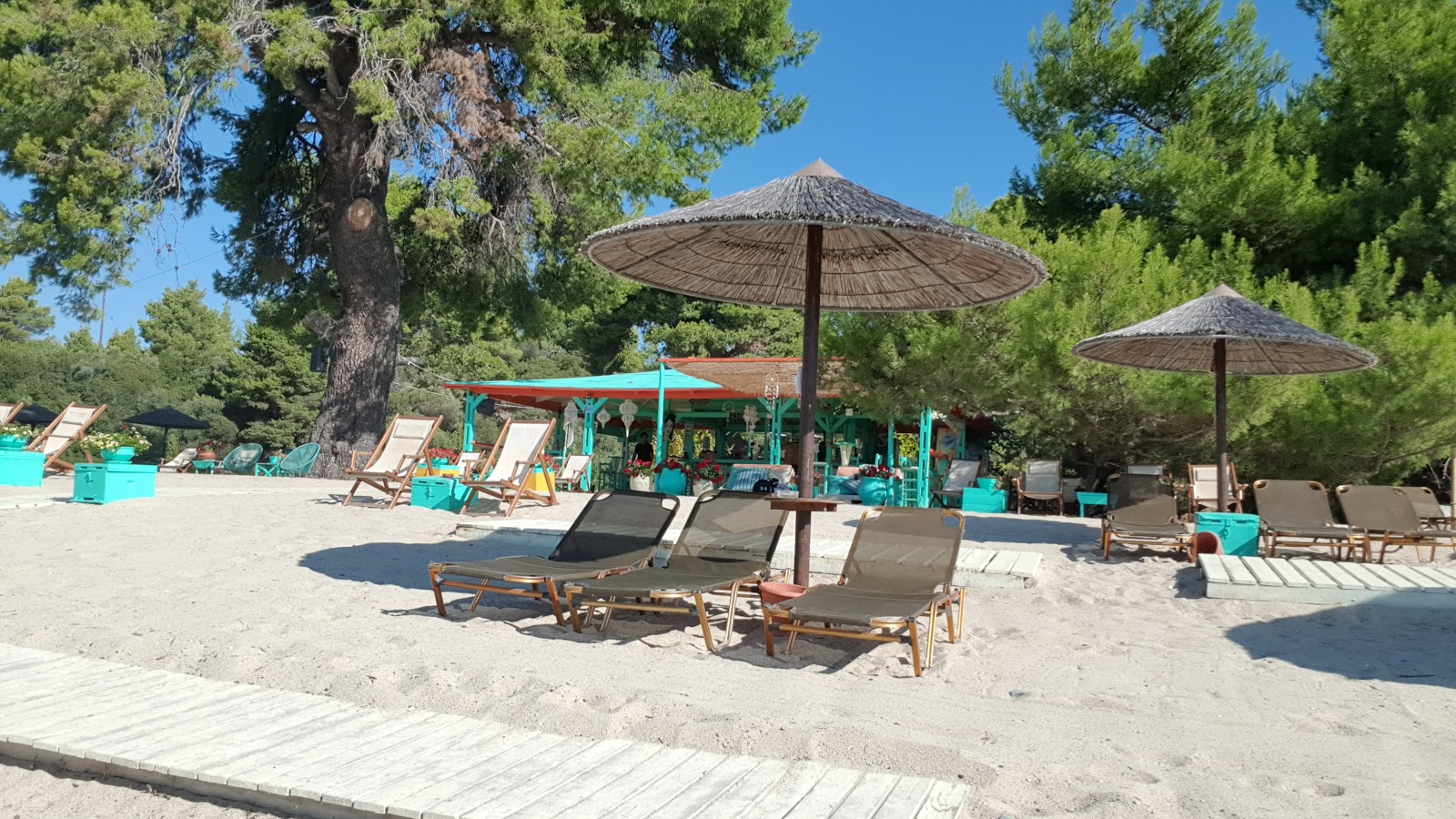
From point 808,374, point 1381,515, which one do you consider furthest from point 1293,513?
point 808,374

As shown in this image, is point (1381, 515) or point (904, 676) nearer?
point (904, 676)

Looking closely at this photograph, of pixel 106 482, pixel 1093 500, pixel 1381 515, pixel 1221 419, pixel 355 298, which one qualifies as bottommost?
pixel 1093 500

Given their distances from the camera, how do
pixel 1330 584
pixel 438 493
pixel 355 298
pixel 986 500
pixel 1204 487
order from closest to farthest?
pixel 1330 584
pixel 1204 487
pixel 438 493
pixel 986 500
pixel 355 298

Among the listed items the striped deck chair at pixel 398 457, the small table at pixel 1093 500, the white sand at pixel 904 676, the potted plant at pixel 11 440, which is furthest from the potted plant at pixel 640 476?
the white sand at pixel 904 676

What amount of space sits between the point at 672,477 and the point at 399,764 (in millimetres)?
12911

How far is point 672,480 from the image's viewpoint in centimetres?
1547

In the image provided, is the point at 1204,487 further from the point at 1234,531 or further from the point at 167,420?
the point at 167,420

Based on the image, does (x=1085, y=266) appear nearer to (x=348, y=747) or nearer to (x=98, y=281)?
(x=348, y=747)

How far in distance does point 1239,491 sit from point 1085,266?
2.94m

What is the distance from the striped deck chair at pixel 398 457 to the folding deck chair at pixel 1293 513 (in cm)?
750

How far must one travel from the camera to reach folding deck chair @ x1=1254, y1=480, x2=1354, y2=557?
24.0 ft

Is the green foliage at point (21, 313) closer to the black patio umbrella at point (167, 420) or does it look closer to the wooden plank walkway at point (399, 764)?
the black patio umbrella at point (167, 420)

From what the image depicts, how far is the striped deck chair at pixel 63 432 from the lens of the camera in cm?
1204

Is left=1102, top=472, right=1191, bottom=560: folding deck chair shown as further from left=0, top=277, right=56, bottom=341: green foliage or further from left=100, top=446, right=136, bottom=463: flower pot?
left=0, top=277, right=56, bottom=341: green foliage
